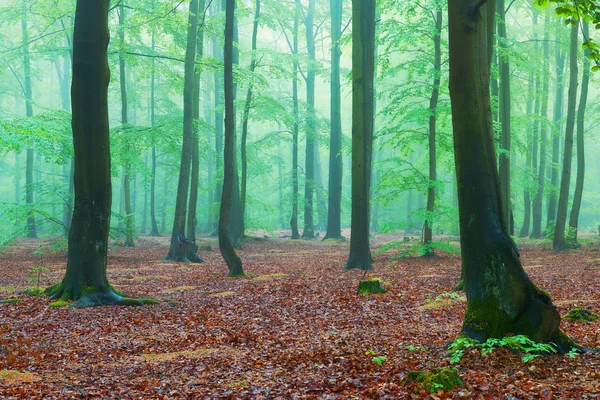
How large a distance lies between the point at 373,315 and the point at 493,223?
10.6 ft

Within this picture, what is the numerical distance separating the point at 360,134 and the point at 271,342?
791cm

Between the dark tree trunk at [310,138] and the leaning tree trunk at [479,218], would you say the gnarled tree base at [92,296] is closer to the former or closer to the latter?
the leaning tree trunk at [479,218]

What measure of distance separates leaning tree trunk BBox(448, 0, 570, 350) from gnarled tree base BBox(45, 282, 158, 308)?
19.3 ft

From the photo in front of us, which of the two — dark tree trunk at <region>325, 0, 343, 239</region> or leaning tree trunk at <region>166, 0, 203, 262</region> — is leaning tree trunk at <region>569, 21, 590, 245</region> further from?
leaning tree trunk at <region>166, 0, 203, 262</region>

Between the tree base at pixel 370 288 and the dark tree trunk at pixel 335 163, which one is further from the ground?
the dark tree trunk at pixel 335 163

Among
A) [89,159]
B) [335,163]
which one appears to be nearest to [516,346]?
[89,159]

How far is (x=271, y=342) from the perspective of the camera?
650 centimetres

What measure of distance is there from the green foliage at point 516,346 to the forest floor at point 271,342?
69 mm

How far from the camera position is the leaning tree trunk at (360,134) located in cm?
1319

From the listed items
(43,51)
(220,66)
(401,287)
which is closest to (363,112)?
(401,287)

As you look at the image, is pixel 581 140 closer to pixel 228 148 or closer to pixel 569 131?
pixel 569 131

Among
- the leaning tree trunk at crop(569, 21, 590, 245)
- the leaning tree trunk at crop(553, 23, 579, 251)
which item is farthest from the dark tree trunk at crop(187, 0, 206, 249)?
the leaning tree trunk at crop(569, 21, 590, 245)

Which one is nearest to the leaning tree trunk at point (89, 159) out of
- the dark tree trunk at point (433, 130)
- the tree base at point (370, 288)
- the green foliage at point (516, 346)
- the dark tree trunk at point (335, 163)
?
the tree base at point (370, 288)

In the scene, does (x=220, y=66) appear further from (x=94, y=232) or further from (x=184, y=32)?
(x=94, y=232)
